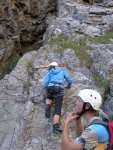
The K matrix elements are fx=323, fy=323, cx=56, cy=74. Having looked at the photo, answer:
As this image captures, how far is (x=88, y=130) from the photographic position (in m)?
3.74

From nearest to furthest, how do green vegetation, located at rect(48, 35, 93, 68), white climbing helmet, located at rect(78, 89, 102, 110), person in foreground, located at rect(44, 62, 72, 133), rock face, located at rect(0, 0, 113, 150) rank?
white climbing helmet, located at rect(78, 89, 102, 110) → rock face, located at rect(0, 0, 113, 150) → person in foreground, located at rect(44, 62, 72, 133) → green vegetation, located at rect(48, 35, 93, 68)

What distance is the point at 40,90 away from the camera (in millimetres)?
9305

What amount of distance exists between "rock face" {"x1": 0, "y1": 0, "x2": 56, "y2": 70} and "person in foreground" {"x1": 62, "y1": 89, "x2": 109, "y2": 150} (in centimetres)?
1843

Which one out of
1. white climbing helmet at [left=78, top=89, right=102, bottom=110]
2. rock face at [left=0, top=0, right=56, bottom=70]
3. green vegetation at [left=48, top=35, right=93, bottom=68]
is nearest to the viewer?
white climbing helmet at [left=78, top=89, right=102, bottom=110]

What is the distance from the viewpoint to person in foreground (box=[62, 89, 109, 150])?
12.2 ft

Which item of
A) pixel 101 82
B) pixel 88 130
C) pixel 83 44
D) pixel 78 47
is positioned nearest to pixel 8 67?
pixel 83 44

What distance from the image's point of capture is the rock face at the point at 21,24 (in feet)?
75.2

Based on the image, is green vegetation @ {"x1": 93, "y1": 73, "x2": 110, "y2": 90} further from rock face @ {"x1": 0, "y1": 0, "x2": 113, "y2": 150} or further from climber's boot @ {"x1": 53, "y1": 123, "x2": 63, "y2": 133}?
climber's boot @ {"x1": 53, "y1": 123, "x2": 63, "y2": 133}

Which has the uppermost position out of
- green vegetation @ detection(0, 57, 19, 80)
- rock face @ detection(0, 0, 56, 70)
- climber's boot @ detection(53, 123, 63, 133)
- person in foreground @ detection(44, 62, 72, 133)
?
person in foreground @ detection(44, 62, 72, 133)

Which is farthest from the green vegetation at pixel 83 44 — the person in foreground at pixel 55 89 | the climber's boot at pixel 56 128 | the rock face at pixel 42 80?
the climber's boot at pixel 56 128

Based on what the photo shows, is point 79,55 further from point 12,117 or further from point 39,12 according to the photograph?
point 39,12

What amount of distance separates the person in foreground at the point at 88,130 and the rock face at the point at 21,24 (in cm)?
1843

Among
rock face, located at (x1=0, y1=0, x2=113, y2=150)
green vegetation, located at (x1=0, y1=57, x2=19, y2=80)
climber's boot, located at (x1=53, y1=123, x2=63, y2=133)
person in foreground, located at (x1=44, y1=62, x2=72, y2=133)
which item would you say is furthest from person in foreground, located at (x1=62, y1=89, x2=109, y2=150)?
green vegetation, located at (x1=0, y1=57, x2=19, y2=80)

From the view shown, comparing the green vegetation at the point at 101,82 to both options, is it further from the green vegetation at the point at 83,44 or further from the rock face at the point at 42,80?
the rock face at the point at 42,80
